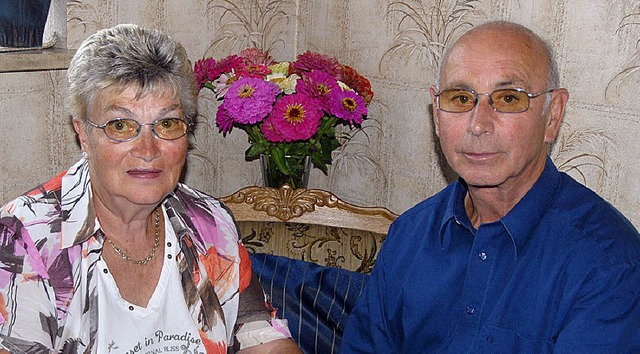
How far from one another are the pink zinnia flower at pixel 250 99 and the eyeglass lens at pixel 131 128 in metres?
0.73

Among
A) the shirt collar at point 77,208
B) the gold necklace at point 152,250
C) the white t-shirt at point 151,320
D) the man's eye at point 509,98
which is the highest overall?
the man's eye at point 509,98

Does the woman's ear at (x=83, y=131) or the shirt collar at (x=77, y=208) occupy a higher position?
the woman's ear at (x=83, y=131)

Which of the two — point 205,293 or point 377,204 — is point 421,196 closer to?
point 377,204

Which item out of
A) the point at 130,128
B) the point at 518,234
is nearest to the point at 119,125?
the point at 130,128

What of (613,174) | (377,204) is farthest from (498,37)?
(377,204)

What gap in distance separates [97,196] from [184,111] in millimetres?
281

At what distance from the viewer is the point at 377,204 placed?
2727mm

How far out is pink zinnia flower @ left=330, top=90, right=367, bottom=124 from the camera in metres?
2.46

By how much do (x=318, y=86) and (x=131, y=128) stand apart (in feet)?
2.99

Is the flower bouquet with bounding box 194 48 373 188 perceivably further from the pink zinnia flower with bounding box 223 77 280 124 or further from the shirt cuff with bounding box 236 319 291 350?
the shirt cuff with bounding box 236 319 291 350

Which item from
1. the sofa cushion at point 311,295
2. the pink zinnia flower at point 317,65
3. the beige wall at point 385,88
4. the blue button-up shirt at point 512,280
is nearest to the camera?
the blue button-up shirt at point 512,280

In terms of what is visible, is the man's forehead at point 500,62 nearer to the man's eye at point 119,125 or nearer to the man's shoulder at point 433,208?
the man's shoulder at point 433,208

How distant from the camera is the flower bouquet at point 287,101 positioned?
243cm

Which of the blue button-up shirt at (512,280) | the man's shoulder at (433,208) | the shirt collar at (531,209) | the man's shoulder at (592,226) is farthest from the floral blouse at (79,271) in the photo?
the man's shoulder at (592,226)
